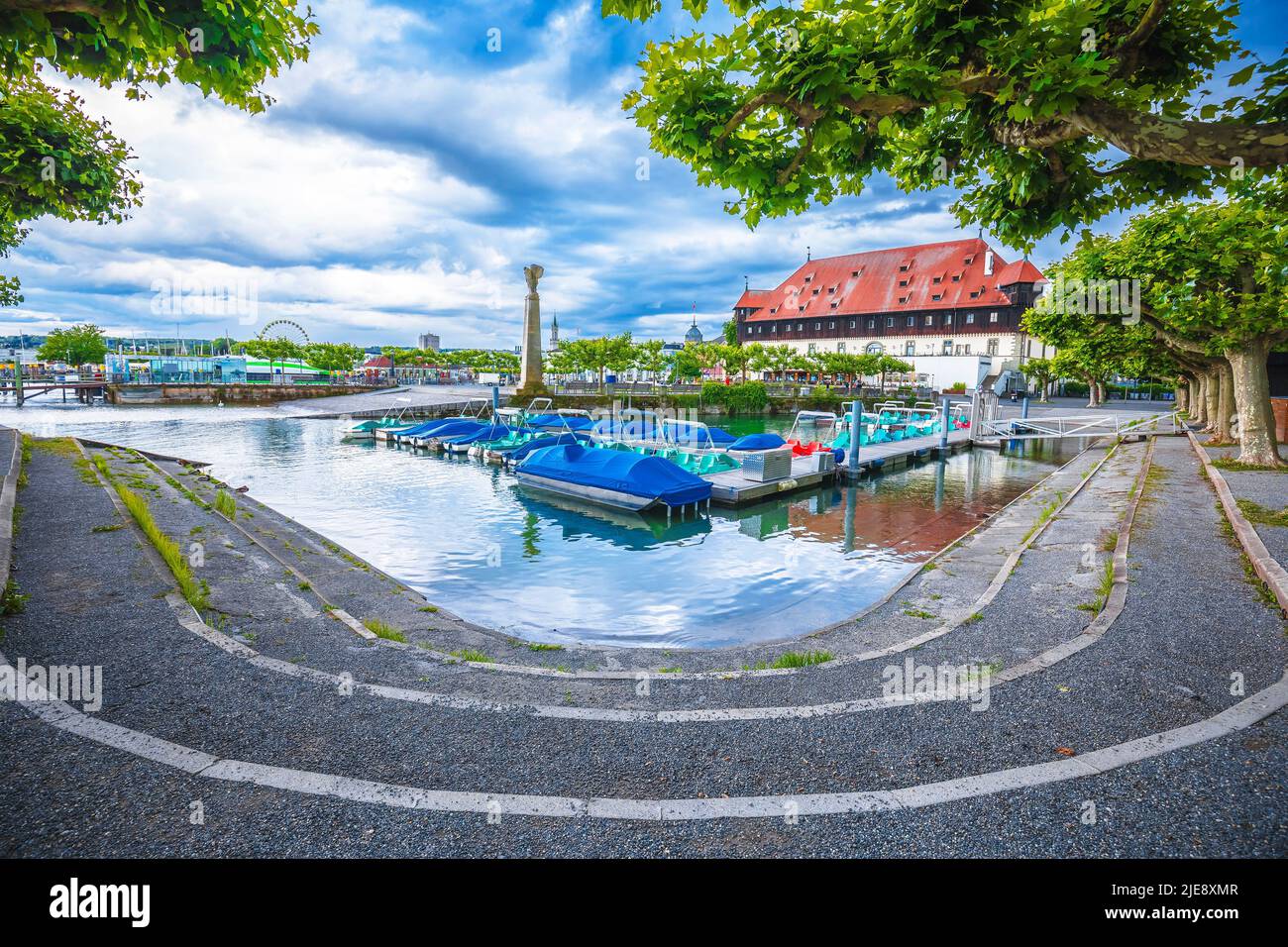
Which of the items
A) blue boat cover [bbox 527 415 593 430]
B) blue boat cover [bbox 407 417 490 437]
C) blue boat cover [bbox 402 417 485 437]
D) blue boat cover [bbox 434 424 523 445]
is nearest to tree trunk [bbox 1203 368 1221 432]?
blue boat cover [bbox 527 415 593 430]

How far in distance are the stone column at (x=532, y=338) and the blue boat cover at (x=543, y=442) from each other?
1775cm

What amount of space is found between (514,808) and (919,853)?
2.36 meters

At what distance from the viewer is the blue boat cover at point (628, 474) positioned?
20062 millimetres

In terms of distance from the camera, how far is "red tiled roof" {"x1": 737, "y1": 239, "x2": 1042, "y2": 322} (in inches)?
3295

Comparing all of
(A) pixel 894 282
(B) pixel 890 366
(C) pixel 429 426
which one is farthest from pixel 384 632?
(A) pixel 894 282

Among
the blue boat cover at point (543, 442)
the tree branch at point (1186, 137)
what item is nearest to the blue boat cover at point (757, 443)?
the blue boat cover at point (543, 442)

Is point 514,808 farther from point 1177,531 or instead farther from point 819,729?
point 1177,531

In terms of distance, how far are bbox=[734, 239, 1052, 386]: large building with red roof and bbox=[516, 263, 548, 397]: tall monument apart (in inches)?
2309

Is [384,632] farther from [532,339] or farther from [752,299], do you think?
[752,299]

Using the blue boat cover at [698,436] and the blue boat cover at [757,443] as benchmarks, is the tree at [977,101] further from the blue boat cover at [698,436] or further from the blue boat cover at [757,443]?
the blue boat cover at [698,436]

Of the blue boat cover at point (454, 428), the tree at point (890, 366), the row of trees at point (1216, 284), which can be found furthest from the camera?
the tree at point (890, 366)

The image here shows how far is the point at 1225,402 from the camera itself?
1088 inches

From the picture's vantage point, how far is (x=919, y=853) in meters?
3.42
